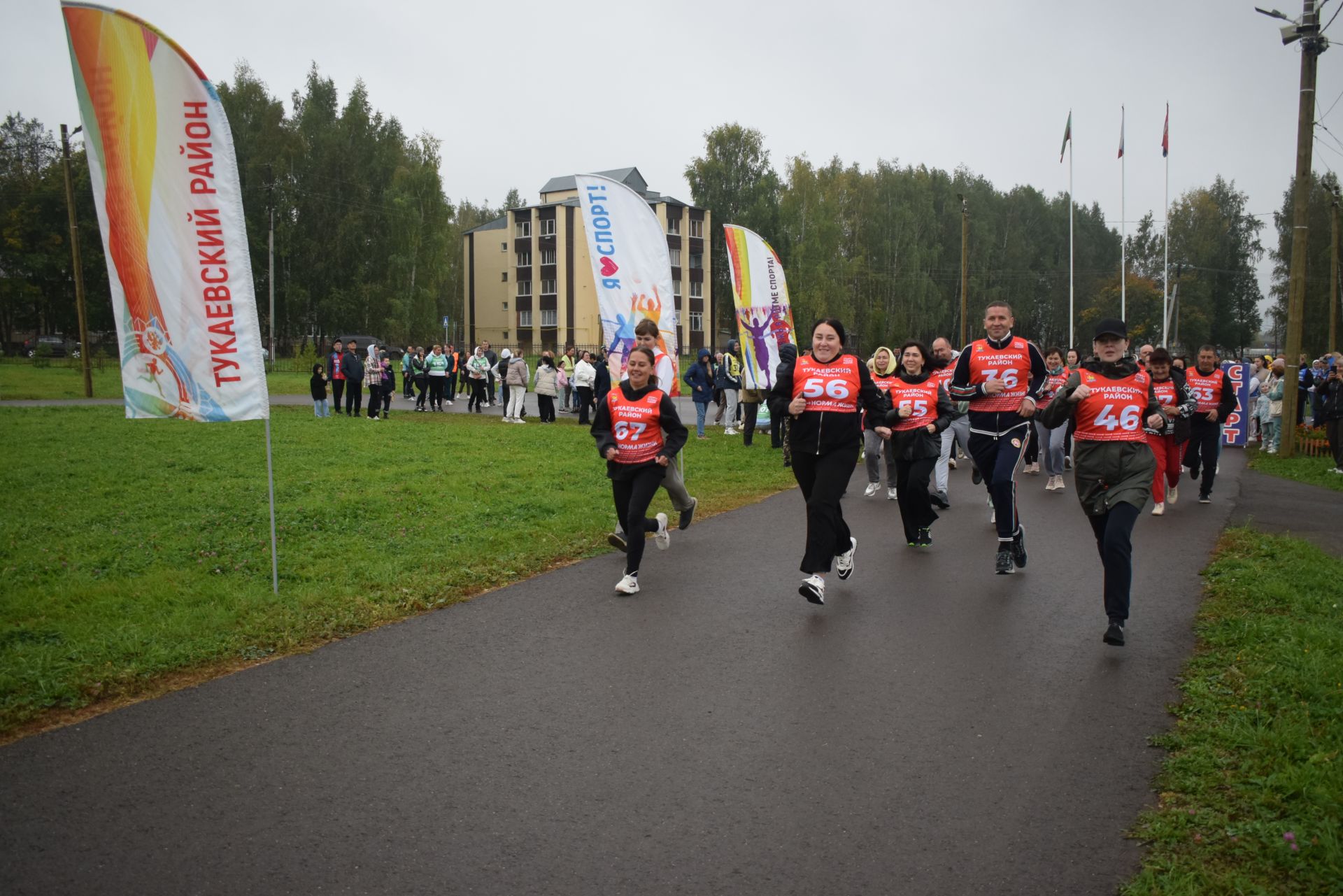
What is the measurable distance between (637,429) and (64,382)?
119 feet

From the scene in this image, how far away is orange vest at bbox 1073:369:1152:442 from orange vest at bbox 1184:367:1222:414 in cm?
725

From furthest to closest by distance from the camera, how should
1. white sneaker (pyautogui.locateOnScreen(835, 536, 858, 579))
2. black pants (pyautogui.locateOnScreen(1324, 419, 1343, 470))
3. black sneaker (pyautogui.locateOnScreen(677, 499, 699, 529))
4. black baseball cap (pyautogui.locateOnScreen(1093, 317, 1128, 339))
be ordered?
1. black pants (pyautogui.locateOnScreen(1324, 419, 1343, 470))
2. black sneaker (pyautogui.locateOnScreen(677, 499, 699, 529))
3. white sneaker (pyautogui.locateOnScreen(835, 536, 858, 579))
4. black baseball cap (pyautogui.locateOnScreen(1093, 317, 1128, 339))

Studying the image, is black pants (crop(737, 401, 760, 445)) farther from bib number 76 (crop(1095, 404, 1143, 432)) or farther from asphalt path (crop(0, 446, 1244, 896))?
bib number 76 (crop(1095, 404, 1143, 432))

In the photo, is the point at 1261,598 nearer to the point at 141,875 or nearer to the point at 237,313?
the point at 141,875

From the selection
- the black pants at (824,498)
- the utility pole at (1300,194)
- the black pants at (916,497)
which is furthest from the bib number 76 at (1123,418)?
the utility pole at (1300,194)

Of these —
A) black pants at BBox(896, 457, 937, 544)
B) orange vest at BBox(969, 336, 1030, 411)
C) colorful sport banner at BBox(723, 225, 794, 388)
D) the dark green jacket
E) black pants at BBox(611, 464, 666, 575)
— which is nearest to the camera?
the dark green jacket

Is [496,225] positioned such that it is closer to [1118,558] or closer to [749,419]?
[749,419]

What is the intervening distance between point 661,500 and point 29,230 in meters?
58.5

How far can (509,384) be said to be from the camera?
24734 millimetres

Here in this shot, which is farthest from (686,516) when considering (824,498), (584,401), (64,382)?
(64,382)

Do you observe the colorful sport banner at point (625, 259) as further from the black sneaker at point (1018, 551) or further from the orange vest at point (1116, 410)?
the orange vest at point (1116, 410)

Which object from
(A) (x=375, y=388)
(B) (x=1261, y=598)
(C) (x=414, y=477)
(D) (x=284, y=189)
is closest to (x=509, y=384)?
(A) (x=375, y=388)

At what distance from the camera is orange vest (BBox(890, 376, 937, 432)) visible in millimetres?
9844

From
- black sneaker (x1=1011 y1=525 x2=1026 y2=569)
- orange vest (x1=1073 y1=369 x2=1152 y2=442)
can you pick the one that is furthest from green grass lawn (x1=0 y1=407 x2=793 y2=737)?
orange vest (x1=1073 y1=369 x2=1152 y2=442)
